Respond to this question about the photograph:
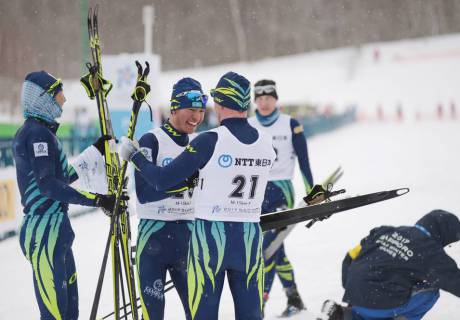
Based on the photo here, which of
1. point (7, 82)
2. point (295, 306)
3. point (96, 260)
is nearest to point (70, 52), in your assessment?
point (7, 82)

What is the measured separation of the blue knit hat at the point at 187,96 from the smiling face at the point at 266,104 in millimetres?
2141

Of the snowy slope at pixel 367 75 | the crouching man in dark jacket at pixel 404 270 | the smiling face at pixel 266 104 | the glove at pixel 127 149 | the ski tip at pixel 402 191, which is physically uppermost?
the snowy slope at pixel 367 75

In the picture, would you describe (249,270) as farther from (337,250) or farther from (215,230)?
(337,250)

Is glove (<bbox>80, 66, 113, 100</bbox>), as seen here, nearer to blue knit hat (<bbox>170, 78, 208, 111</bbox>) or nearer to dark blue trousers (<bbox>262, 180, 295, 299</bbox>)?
blue knit hat (<bbox>170, 78, 208, 111</bbox>)

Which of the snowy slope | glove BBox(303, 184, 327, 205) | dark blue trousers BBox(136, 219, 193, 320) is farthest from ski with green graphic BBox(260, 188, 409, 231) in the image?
the snowy slope

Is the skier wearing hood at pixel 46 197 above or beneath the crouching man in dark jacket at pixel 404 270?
above

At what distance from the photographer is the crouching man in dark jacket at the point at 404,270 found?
425 centimetres

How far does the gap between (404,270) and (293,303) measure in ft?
6.32

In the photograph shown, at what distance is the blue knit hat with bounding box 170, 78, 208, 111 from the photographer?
163 inches

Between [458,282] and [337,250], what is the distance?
4.15 m

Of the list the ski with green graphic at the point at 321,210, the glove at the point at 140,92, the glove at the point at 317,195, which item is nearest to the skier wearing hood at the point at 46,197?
the glove at the point at 140,92

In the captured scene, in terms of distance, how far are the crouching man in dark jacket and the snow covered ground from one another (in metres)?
1.31

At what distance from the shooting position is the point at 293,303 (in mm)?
6035

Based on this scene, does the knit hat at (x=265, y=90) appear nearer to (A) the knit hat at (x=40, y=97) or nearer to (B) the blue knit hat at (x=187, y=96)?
(B) the blue knit hat at (x=187, y=96)
